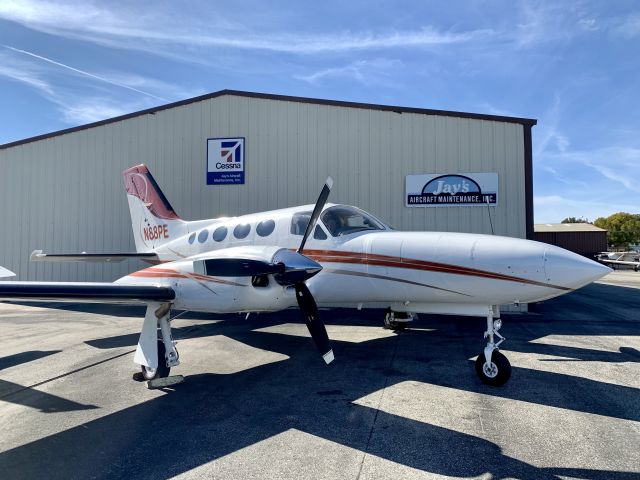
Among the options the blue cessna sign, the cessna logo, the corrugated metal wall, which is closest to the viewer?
the cessna logo

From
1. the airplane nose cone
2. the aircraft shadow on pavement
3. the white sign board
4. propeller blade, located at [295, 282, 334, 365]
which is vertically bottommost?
the aircraft shadow on pavement

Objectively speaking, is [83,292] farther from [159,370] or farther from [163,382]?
[163,382]

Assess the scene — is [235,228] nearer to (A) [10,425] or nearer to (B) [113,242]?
(A) [10,425]

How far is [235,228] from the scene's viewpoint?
374 inches

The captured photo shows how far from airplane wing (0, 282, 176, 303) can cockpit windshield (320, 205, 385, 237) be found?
10.8 ft

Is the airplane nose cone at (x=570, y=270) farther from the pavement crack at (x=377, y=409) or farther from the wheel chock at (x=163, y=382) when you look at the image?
the wheel chock at (x=163, y=382)

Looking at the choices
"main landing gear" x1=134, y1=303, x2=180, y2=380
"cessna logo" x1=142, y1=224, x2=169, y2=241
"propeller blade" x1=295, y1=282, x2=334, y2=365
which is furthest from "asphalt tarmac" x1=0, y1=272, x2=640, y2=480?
"cessna logo" x1=142, y1=224, x2=169, y2=241

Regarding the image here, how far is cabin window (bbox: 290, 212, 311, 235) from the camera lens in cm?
847

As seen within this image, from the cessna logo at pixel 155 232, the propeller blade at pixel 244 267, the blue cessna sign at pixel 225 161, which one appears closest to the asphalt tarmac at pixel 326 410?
the propeller blade at pixel 244 267

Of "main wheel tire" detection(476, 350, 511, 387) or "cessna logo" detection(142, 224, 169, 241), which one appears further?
"cessna logo" detection(142, 224, 169, 241)

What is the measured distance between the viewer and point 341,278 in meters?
7.93

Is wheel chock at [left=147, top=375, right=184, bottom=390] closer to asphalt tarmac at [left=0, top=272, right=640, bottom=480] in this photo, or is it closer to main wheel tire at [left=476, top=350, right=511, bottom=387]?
asphalt tarmac at [left=0, top=272, right=640, bottom=480]

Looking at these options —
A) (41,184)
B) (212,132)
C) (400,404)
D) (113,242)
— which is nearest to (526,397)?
(400,404)

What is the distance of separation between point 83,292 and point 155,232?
23.4ft
